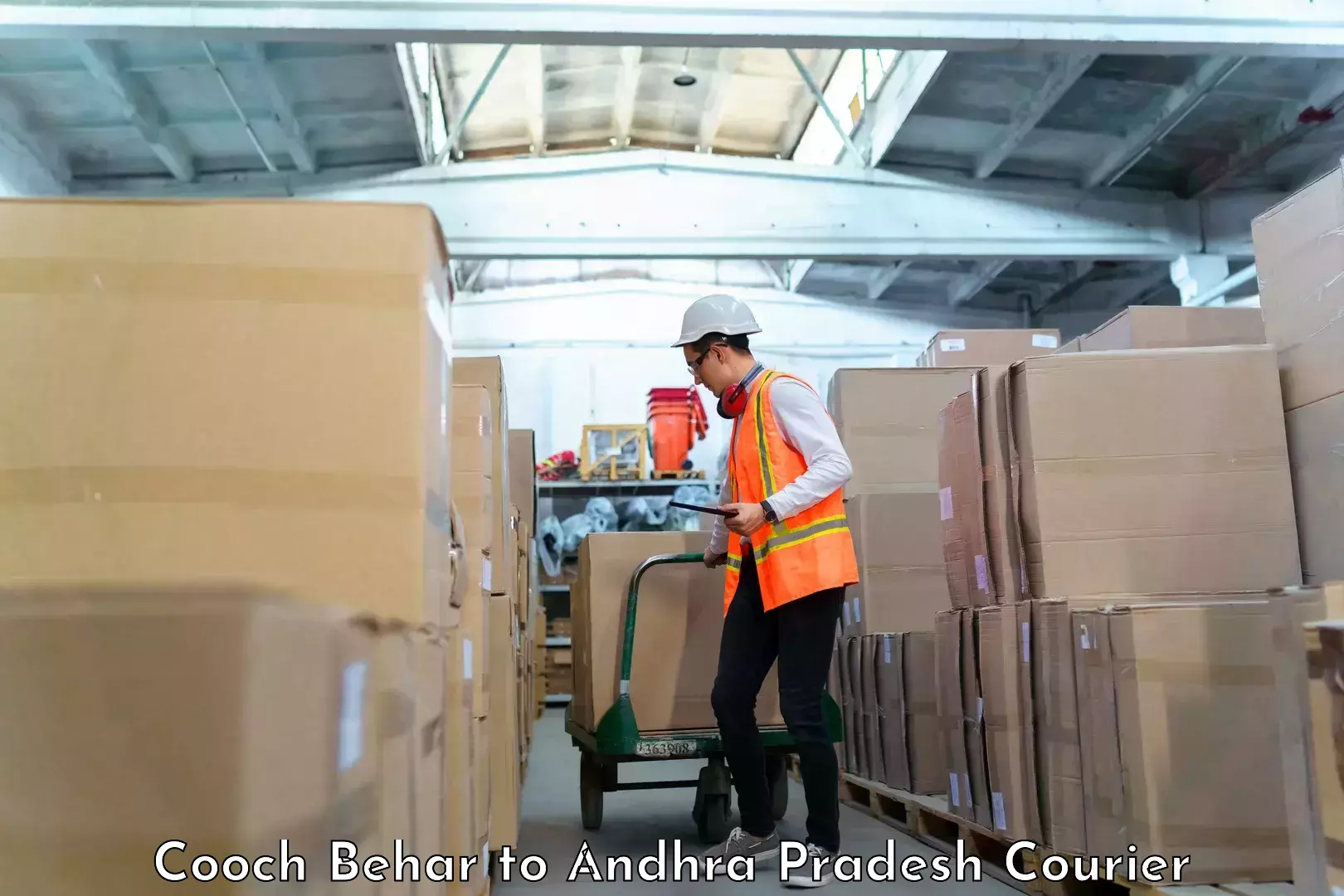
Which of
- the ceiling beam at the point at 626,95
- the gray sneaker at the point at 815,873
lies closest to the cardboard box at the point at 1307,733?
the gray sneaker at the point at 815,873

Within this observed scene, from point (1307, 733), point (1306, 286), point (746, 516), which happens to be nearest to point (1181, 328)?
point (1306, 286)

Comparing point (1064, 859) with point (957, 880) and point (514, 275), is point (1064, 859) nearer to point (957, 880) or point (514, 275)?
point (957, 880)

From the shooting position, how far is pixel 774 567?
2688 mm

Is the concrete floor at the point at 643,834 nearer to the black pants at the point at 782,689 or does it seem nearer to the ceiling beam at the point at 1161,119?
the black pants at the point at 782,689

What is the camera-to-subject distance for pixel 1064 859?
2.34 meters

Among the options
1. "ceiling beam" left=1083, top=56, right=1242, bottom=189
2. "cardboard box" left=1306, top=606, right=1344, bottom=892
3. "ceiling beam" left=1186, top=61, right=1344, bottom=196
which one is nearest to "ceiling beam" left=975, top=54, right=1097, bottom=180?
"ceiling beam" left=1083, top=56, right=1242, bottom=189

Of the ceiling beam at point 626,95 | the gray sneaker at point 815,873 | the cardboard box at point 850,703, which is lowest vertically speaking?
the gray sneaker at point 815,873

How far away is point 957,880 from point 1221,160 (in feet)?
17.1

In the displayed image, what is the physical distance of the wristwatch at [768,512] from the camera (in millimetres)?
2664

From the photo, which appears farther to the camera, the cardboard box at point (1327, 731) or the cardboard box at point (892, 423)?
the cardboard box at point (892, 423)

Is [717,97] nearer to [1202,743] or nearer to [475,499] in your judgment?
[475,499]

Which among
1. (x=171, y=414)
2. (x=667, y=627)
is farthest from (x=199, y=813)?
(x=667, y=627)

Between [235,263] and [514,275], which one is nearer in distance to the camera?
[235,263]

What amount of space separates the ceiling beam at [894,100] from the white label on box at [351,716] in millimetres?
5044
